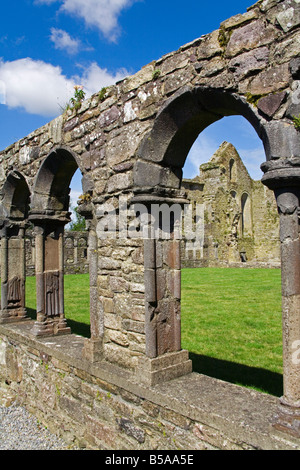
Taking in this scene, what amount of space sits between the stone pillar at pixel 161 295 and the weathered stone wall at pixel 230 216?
18.8m

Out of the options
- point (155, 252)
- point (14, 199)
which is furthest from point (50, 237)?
point (155, 252)

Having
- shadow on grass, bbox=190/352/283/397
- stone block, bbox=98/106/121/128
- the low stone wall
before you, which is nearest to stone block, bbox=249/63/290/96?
stone block, bbox=98/106/121/128

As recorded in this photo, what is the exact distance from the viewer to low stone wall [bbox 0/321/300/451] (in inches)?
115

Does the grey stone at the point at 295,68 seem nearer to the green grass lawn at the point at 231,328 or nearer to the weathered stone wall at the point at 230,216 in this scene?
the green grass lawn at the point at 231,328

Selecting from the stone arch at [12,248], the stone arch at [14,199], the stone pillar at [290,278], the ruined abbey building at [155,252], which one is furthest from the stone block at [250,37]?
the stone arch at [12,248]

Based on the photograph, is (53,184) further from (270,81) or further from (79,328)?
(270,81)

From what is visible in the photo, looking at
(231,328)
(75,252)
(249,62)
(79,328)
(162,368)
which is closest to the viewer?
(249,62)

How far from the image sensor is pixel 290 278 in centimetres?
269

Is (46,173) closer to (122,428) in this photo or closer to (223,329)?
(122,428)

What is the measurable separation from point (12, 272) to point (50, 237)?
61.2 inches

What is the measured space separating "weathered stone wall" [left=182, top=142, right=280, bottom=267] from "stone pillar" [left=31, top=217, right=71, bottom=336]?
17326 mm

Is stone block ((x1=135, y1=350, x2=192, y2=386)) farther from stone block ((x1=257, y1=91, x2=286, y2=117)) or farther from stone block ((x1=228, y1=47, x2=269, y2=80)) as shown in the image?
→ stone block ((x1=228, y1=47, x2=269, y2=80))
